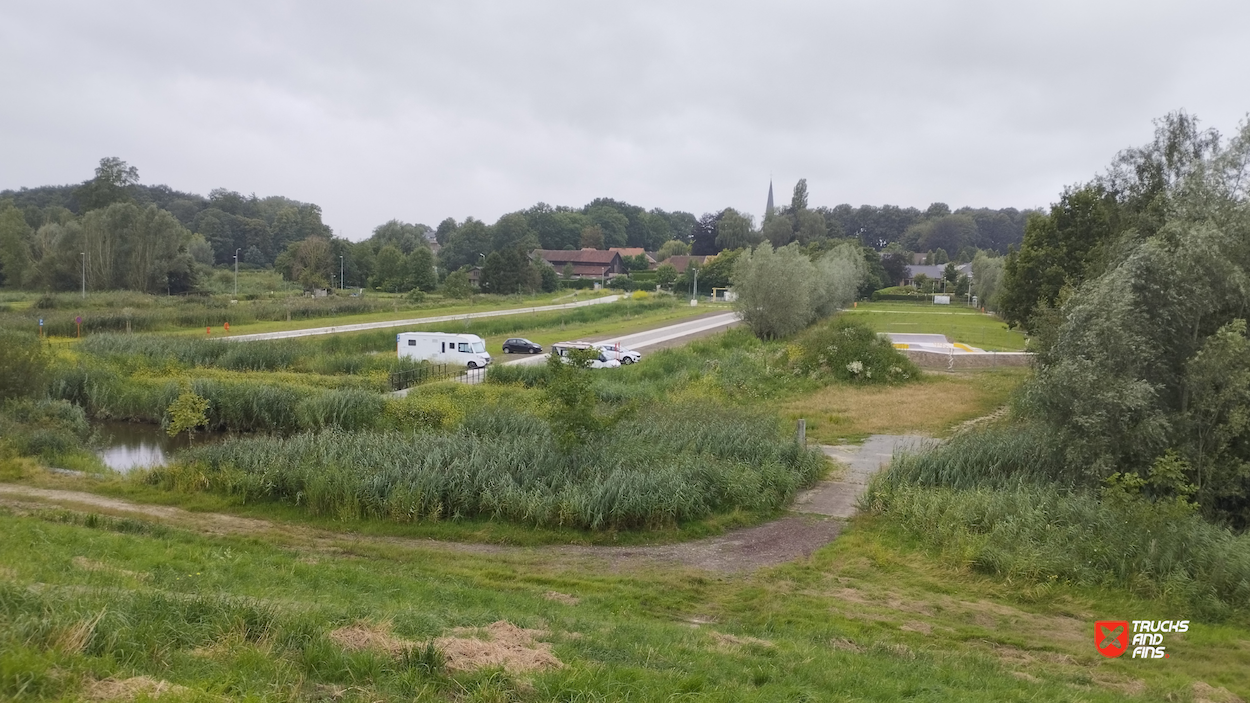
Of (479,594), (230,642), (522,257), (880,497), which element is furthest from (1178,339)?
(522,257)

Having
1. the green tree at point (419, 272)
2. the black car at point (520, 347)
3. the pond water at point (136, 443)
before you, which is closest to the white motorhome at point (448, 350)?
the black car at point (520, 347)

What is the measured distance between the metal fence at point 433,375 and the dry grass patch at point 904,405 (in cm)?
1355

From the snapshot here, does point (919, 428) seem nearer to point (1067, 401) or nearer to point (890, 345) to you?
point (1067, 401)

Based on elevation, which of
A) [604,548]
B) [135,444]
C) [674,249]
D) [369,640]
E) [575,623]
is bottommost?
[135,444]

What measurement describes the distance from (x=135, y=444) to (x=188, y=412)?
407 cm

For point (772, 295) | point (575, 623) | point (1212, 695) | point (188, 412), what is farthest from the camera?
point (772, 295)

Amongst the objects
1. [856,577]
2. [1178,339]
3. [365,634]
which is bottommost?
[856,577]

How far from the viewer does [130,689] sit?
218 inches

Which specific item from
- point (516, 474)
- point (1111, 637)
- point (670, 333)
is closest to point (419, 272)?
point (670, 333)

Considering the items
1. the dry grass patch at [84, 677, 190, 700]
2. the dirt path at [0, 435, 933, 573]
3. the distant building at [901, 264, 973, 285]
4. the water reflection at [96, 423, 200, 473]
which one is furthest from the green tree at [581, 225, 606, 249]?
the dry grass patch at [84, 677, 190, 700]

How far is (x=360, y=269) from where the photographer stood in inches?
3706

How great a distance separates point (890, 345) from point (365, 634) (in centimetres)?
3601

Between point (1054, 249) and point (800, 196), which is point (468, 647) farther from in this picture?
point (800, 196)

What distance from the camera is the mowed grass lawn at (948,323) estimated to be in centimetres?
5467
